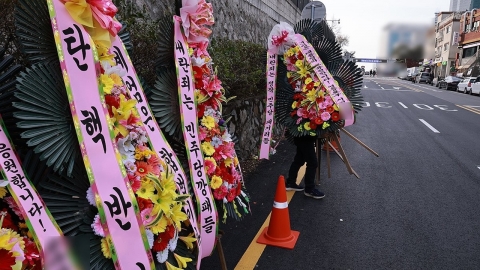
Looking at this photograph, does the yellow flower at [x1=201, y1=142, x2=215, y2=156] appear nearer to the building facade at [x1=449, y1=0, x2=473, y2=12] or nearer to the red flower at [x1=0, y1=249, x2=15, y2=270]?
the red flower at [x1=0, y1=249, x2=15, y2=270]

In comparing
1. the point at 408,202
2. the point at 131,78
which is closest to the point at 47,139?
the point at 131,78

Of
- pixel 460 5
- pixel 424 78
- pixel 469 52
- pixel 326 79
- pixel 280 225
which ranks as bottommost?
pixel 424 78

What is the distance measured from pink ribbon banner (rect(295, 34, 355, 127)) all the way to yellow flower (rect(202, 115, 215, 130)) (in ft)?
7.58

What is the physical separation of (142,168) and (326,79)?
10.8 feet

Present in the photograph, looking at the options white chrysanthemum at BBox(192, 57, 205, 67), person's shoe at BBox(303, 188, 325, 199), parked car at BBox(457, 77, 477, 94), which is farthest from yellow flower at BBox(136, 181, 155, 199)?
parked car at BBox(457, 77, 477, 94)

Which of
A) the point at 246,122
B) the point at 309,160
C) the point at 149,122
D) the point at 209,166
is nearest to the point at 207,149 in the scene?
the point at 209,166

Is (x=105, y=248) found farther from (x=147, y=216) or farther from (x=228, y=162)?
(x=228, y=162)

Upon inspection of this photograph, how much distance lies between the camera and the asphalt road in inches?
142

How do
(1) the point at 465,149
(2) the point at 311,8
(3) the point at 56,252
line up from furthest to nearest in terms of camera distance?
(2) the point at 311,8 → (1) the point at 465,149 → (3) the point at 56,252

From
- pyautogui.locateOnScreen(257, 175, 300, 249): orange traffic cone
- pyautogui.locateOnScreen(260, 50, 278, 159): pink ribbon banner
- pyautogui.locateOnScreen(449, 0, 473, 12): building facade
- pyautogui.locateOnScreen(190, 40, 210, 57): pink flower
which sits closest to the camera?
pyautogui.locateOnScreen(190, 40, 210, 57): pink flower

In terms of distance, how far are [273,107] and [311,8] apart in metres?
5.58

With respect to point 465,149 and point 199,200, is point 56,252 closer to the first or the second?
point 199,200

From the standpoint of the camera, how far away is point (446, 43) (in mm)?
58219

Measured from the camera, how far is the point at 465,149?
872 cm
